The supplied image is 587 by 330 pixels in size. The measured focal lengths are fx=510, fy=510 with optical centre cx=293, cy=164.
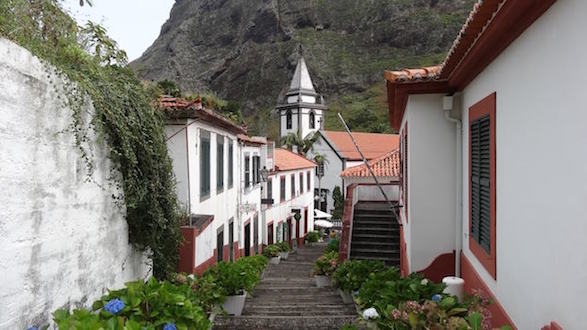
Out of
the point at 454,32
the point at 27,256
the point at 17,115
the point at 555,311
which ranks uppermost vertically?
the point at 454,32

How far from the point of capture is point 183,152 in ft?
30.0

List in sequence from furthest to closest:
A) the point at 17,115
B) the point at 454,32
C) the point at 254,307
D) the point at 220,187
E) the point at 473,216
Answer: the point at 454,32 → the point at 220,187 → the point at 254,307 → the point at 473,216 → the point at 17,115

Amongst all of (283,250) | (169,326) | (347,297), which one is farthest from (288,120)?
(169,326)

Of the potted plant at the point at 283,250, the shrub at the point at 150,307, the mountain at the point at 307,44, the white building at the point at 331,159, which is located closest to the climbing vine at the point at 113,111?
the shrub at the point at 150,307

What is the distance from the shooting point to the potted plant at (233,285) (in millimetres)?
8375

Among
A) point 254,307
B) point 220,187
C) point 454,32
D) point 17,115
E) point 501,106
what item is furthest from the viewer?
point 454,32

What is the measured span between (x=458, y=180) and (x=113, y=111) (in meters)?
4.57

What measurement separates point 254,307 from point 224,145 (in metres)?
4.81

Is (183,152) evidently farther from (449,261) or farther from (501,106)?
(501,106)

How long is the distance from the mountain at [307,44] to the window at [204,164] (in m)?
60.4

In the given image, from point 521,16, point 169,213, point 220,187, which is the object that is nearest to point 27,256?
point 169,213

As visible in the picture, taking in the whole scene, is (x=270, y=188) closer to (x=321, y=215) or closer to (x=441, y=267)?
(x=321, y=215)

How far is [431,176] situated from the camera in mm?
7188

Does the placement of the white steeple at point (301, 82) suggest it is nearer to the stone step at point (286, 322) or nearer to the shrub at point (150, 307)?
the stone step at point (286, 322)
